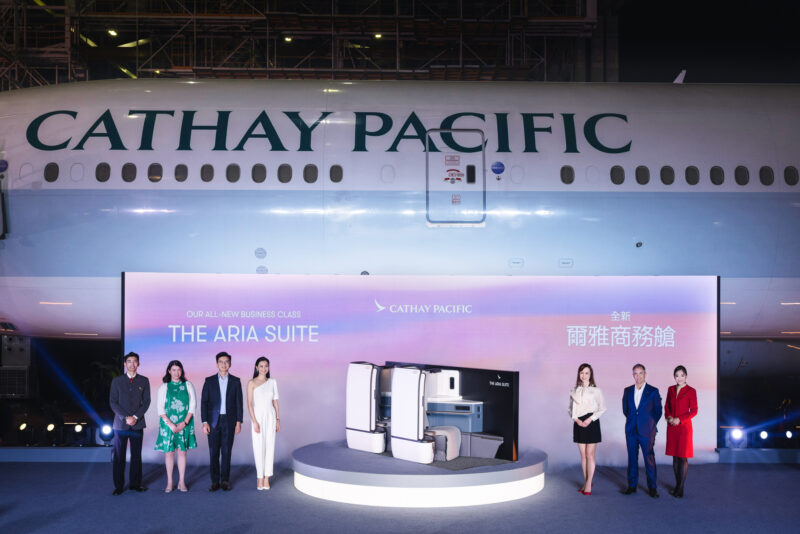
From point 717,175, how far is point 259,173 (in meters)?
5.93

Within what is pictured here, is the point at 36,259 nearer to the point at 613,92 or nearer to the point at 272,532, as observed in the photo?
the point at 272,532

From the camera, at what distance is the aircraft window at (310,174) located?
873 cm

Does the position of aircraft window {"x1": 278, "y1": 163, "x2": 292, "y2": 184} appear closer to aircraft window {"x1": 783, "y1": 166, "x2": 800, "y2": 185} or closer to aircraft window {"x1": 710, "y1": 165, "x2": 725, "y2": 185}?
aircraft window {"x1": 710, "y1": 165, "x2": 725, "y2": 185}

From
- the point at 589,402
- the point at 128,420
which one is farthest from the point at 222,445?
the point at 589,402

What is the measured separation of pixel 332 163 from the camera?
877 centimetres

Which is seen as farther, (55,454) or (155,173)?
(155,173)

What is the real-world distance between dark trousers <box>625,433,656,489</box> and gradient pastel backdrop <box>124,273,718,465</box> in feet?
3.31

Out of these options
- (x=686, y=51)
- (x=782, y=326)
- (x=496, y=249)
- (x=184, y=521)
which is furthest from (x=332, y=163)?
(x=686, y=51)

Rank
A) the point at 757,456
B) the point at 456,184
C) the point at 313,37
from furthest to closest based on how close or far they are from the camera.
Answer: the point at 313,37 → the point at 456,184 → the point at 757,456

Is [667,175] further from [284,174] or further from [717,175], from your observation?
[284,174]

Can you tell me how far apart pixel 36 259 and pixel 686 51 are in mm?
15311

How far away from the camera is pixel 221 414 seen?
7.24 metres

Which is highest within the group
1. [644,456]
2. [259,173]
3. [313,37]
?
[313,37]

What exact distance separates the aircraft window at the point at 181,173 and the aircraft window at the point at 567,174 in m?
4.80
